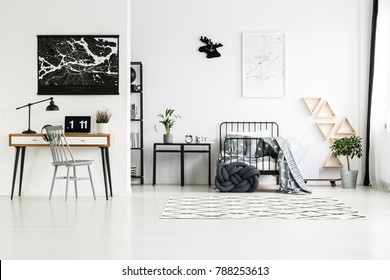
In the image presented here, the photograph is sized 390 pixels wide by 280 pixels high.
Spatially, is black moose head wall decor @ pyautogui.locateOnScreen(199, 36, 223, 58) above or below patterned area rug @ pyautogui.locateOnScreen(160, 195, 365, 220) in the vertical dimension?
above

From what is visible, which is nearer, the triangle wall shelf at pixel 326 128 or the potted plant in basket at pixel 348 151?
the potted plant in basket at pixel 348 151

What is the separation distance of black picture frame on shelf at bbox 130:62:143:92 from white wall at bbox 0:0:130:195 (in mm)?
1422

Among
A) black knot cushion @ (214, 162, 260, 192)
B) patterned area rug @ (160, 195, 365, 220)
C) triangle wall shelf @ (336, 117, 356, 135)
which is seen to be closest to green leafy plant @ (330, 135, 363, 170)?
triangle wall shelf @ (336, 117, 356, 135)

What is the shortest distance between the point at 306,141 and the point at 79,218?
456cm

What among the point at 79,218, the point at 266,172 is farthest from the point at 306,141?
the point at 79,218

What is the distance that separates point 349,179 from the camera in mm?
8508

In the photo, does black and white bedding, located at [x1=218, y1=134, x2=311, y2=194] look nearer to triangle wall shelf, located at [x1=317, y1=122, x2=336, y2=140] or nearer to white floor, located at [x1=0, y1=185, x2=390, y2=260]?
triangle wall shelf, located at [x1=317, y1=122, x2=336, y2=140]

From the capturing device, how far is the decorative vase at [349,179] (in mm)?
8500

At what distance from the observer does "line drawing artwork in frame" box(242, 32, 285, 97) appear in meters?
9.09

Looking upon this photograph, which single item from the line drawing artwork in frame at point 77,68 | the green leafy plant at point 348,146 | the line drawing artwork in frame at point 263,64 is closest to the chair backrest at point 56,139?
the line drawing artwork in frame at point 77,68

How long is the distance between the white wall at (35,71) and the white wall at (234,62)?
65.9 inches

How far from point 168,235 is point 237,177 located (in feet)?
11.1

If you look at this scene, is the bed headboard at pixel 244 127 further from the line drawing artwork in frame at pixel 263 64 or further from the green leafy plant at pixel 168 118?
the green leafy plant at pixel 168 118

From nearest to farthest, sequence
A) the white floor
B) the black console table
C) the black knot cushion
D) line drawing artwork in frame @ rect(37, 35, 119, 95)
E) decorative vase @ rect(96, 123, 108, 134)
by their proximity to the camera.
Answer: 1. the white floor
2. decorative vase @ rect(96, 123, 108, 134)
3. line drawing artwork in frame @ rect(37, 35, 119, 95)
4. the black knot cushion
5. the black console table
